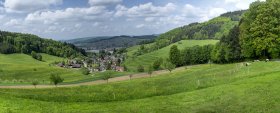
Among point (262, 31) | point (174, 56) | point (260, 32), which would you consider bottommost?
point (174, 56)

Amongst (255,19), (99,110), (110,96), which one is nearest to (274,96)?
(99,110)

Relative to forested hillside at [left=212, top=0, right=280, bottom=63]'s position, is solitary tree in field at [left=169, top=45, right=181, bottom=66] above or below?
below

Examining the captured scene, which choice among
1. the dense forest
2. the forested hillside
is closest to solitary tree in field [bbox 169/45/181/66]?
the dense forest

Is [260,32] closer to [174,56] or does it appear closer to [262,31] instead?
[262,31]

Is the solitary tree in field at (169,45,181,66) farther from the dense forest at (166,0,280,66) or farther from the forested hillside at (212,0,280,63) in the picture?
the forested hillside at (212,0,280,63)

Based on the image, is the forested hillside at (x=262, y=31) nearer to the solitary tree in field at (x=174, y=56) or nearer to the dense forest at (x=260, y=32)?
the dense forest at (x=260, y=32)

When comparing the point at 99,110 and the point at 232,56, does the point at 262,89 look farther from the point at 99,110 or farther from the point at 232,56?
the point at 232,56

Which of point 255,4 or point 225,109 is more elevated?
point 255,4

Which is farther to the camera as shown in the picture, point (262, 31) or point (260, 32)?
point (260, 32)

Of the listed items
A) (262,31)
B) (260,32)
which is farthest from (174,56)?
(262,31)

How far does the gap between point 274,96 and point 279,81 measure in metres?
9.86

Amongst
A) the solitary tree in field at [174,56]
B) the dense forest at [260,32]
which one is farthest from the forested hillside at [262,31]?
the solitary tree in field at [174,56]

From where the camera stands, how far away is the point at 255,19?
10138cm

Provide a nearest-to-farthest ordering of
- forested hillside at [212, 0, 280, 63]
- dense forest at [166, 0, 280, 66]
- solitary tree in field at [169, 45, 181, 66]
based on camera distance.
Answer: forested hillside at [212, 0, 280, 63] < dense forest at [166, 0, 280, 66] < solitary tree in field at [169, 45, 181, 66]
